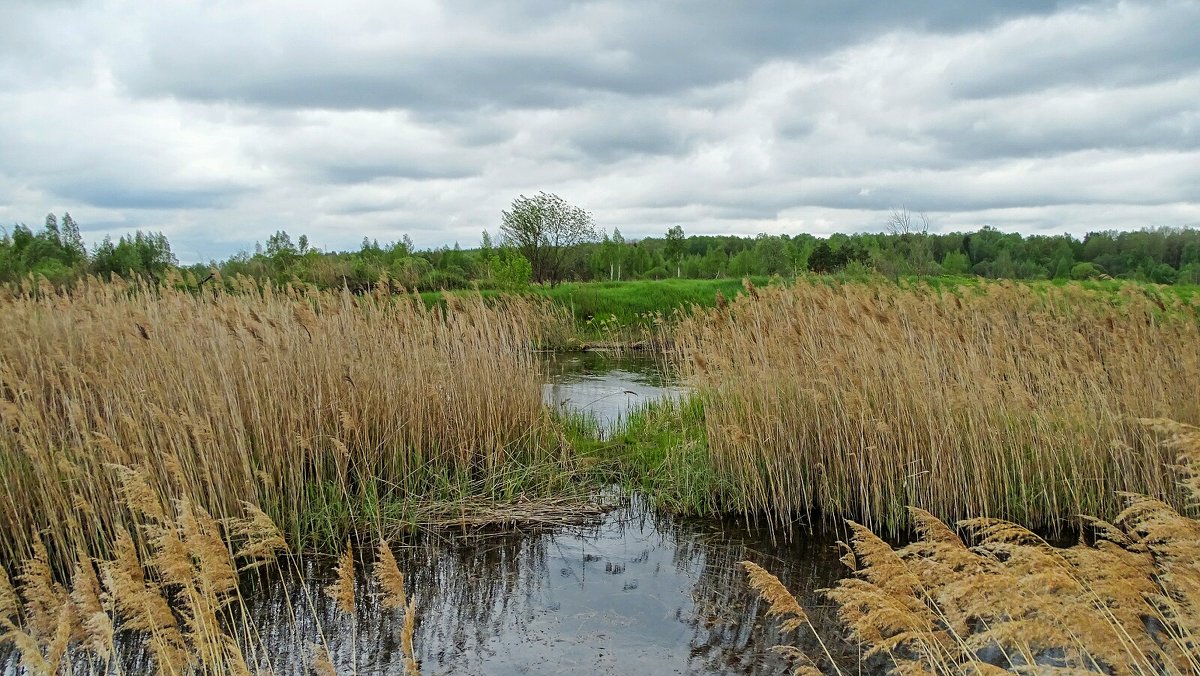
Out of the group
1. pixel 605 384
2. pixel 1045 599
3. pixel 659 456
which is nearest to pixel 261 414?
pixel 659 456

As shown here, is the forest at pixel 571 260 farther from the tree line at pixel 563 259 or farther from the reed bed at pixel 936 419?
the reed bed at pixel 936 419

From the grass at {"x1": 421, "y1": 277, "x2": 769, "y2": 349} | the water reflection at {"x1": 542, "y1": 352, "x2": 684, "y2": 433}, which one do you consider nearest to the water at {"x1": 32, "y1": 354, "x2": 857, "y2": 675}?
the water reflection at {"x1": 542, "y1": 352, "x2": 684, "y2": 433}

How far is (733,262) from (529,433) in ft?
129

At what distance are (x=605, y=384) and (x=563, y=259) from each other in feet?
77.1

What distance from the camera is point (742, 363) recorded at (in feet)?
24.5

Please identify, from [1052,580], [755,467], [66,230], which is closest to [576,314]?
[66,230]

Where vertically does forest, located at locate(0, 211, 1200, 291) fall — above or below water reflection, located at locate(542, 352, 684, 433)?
above

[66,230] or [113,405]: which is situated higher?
[66,230]

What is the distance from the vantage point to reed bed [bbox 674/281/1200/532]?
629 centimetres

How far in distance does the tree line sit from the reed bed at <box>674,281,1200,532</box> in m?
5.54

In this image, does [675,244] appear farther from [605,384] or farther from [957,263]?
[605,384]

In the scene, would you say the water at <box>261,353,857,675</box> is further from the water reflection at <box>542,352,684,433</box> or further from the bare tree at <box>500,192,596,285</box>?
the bare tree at <box>500,192,596,285</box>

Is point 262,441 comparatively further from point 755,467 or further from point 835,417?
point 835,417

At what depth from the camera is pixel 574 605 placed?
18.0ft
